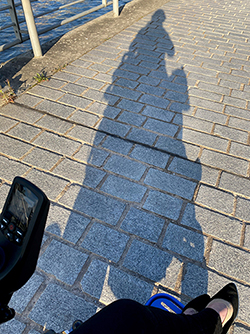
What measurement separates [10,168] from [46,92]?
1.70 m

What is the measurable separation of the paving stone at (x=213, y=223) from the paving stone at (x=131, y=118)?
4.95 ft

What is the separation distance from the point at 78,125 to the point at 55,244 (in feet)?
5.80

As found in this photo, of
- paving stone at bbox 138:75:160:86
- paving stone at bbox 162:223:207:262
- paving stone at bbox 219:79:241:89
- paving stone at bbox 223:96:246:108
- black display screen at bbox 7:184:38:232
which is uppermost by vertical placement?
black display screen at bbox 7:184:38:232

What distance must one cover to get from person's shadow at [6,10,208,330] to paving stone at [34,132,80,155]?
0.89 ft

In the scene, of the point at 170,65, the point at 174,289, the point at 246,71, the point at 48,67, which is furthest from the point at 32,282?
the point at 246,71

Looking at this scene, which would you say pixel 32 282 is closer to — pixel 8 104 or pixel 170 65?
pixel 8 104

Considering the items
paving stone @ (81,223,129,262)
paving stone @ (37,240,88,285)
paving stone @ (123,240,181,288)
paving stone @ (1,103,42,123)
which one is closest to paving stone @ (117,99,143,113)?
paving stone @ (1,103,42,123)

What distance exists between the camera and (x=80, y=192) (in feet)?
8.80

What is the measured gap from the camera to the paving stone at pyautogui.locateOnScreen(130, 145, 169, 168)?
3047 mm

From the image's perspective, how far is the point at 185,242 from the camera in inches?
91.3

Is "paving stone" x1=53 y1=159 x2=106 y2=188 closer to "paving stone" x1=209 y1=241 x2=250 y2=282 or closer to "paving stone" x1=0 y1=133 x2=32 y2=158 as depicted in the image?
"paving stone" x1=0 y1=133 x2=32 y2=158

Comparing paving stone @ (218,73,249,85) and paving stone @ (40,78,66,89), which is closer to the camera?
paving stone @ (40,78,66,89)

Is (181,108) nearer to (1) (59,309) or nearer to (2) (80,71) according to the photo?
(2) (80,71)

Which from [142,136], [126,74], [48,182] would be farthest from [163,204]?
[126,74]
